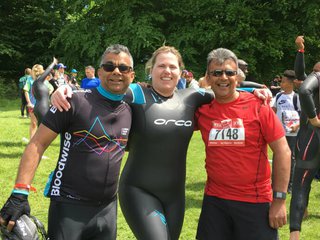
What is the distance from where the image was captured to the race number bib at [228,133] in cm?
338

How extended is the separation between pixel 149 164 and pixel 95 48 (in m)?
24.1

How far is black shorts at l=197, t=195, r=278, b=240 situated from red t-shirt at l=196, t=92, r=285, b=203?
0.20 feet

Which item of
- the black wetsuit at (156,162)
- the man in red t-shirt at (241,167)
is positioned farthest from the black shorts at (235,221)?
the black wetsuit at (156,162)

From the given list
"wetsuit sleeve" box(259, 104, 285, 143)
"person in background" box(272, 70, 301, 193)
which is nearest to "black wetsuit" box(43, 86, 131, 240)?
"wetsuit sleeve" box(259, 104, 285, 143)

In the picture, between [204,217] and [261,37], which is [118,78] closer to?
[204,217]

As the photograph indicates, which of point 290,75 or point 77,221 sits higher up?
point 290,75

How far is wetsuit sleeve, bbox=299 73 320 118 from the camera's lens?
4.74m

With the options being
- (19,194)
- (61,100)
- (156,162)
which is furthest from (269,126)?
(19,194)

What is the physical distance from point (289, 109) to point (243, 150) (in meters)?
4.47

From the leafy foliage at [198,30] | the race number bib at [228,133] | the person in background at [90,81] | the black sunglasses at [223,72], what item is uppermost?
the leafy foliage at [198,30]

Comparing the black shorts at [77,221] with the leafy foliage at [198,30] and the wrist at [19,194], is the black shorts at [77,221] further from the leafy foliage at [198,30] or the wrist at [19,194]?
the leafy foliage at [198,30]

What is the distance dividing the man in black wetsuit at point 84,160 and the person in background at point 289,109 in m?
4.86

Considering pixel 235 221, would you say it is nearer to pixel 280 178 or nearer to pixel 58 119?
pixel 280 178

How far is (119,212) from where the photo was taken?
6.36 meters
